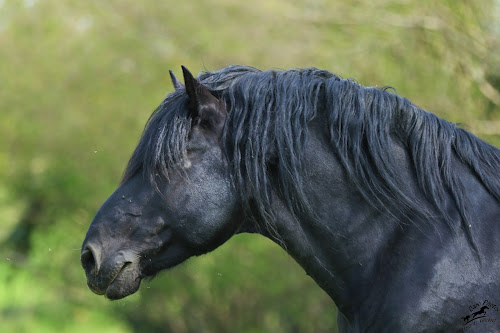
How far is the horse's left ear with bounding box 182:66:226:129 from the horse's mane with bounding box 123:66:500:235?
0.05 m

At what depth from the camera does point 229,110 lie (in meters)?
2.84

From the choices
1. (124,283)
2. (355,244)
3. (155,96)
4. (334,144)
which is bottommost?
(155,96)

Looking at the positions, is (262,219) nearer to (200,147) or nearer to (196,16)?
(200,147)

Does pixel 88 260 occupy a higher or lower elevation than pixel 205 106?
lower

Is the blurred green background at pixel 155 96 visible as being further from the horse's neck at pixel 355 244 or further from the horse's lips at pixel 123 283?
the horse's neck at pixel 355 244

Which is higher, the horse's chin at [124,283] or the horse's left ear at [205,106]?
the horse's left ear at [205,106]

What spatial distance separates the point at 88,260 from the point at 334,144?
124 centimetres

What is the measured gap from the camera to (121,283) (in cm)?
275

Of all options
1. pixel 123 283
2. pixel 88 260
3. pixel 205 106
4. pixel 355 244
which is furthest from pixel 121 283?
pixel 355 244

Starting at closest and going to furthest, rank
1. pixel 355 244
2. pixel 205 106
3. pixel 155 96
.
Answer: pixel 355 244
pixel 205 106
pixel 155 96

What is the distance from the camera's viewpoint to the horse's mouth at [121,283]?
2740mm

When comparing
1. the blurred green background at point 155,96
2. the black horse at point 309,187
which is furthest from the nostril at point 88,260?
the blurred green background at point 155,96

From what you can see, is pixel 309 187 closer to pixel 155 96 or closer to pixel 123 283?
pixel 123 283

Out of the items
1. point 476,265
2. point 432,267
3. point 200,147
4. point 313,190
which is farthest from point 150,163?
point 476,265
